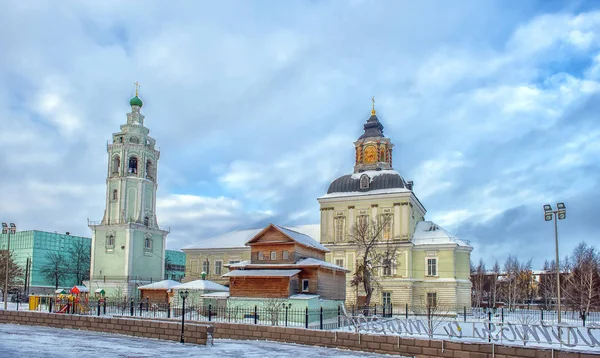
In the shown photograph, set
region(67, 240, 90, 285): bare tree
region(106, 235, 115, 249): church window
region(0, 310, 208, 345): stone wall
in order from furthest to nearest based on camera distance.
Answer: region(67, 240, 90, 285): bare tree
region(106, 235, 115, 249): church window
region(0, 310, 208, 345): stone wall

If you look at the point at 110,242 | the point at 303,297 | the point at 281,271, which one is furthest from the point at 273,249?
the point at 110,242

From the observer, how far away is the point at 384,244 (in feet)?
185

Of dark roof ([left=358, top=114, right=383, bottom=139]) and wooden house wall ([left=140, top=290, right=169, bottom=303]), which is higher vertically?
dark roof ([left=358, top=114, right=383, bottom=139])

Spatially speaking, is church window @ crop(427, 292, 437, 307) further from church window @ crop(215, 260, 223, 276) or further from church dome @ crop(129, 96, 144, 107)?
church dome @ crop(129, 96, 144, 107)

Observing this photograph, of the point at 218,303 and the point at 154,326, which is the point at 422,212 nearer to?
the point at 218,303

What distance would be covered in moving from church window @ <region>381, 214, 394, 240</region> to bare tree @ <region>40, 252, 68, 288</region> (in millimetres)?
60315

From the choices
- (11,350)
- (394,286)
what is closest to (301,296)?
(394,286)

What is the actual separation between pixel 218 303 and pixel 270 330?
18.5 metres

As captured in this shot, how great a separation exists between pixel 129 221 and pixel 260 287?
2742 cm

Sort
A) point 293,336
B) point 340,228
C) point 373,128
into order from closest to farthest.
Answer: point 293,336 < point 340,228 < point 373,128

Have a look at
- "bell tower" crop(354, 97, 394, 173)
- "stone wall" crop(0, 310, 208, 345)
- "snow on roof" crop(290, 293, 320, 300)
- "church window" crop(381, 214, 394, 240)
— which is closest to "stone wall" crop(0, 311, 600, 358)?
"stone wall" crop(0, 310, 208, 345)

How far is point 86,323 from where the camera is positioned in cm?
2653

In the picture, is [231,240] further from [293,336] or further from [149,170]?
[293,336]

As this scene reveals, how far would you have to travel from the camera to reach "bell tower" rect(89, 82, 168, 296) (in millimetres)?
60906
